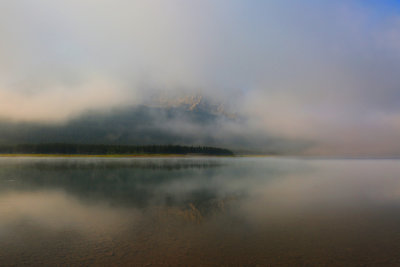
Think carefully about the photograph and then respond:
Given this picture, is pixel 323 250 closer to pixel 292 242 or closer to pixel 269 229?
pixel 292 242

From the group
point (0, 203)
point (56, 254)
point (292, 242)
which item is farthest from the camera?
point (0, 203)

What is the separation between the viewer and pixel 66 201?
969 inches

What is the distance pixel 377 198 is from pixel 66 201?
116ft

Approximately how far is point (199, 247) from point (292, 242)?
542 centimetres

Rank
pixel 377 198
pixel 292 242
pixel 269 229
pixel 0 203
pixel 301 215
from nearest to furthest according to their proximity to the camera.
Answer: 1. pixel 292 242
2. pixel 269 229
3. pixel 301 215
4. pixel 0 203
5. pixel 377 198

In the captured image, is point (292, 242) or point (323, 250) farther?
point (292, 242)

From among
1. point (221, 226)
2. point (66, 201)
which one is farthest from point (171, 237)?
point (66, 201)

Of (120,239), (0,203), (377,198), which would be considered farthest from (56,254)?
(377,198)

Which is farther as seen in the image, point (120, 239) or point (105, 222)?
point (105, 222)

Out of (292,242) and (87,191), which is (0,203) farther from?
(292,242)

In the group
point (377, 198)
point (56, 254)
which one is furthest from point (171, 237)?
point (377, 198)

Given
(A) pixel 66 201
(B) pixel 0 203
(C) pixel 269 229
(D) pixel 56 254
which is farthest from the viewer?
(A) pixel 66 201

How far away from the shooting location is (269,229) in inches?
640

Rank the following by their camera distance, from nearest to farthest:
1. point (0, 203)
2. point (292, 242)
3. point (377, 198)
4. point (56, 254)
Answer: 1. point (56, 254)
2. point (292, 242)
3. point (0, 203)
4. point (377, 198)
